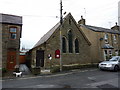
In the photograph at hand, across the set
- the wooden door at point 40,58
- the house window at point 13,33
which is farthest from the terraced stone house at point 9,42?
the wooden door at point 40,58

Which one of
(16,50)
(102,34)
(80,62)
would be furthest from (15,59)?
(102,34)

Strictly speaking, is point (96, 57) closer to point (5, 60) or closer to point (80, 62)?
point (80, 62)

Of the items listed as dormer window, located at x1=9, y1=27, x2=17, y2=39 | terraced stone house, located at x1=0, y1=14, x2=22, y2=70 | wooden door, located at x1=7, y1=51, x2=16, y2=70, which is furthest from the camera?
dormer window, located at x1=9, y1=27, x2=17, y2=39

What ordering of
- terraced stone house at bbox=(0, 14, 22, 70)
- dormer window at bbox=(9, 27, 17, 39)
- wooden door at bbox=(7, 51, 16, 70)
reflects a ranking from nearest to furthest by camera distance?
→ terraced stone house at bbox=(0, 14, 22, 70), wooden door at bbox=(7, 51, 16, 70), dormer window at bbox=(9, 27, 17, 39)

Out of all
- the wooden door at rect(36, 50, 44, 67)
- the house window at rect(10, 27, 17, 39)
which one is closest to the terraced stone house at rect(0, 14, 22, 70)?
the house window at rect(10, 27, 17, 39)

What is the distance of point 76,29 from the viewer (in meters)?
17.7

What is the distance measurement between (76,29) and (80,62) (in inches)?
226

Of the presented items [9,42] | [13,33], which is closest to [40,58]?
[9,42]

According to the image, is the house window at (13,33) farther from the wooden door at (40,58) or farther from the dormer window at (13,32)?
the wooden door at (40,58)

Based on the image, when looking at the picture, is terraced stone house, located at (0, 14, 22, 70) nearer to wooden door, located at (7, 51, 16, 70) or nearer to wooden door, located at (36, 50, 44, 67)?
wooden door, located at (7, 51, 16, 70)

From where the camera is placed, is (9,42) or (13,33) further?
(13,33)

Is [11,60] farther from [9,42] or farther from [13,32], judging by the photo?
[13,32]

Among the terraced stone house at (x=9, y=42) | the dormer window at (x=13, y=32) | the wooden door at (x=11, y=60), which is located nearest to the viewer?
the terraced stone house at (x=9, y=42)

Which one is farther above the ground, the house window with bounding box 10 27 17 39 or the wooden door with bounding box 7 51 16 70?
the house window with bounding box 10 27 17 39
